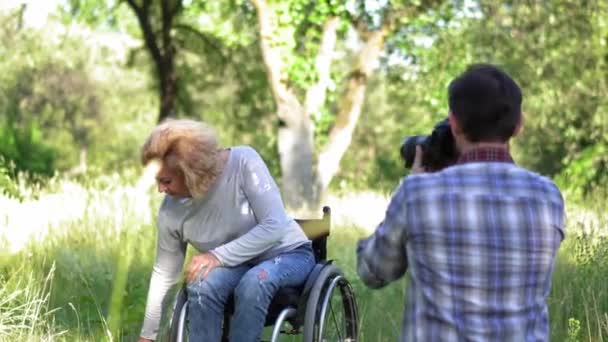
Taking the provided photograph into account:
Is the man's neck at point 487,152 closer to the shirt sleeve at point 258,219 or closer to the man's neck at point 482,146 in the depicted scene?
the man's neck at point 482,146

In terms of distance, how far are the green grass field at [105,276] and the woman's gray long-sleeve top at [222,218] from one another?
173mm

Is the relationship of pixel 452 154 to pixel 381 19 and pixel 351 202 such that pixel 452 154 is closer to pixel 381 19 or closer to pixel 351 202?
pixel 351 202

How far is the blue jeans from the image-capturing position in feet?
12.4

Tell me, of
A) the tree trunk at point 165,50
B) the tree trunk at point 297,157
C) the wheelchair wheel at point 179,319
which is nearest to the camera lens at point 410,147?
the wheelchair wheel at point 179,319

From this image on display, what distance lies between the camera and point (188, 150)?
380cm

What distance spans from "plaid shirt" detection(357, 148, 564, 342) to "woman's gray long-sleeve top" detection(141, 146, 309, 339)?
5.08ft

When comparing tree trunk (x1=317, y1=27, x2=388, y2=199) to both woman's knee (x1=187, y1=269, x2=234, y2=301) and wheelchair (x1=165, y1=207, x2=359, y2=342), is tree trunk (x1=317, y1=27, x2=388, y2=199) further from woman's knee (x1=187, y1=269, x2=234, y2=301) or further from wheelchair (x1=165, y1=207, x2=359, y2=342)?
woman's knee (x1=187, y1=269, x2=234, y2=301)

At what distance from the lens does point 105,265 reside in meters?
6.45

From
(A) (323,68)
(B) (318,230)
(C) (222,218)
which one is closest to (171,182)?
(C) (222,218)

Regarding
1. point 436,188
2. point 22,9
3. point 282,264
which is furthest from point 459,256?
point 22,9

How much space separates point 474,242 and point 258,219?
1.68 m

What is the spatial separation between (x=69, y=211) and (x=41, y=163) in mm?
9089

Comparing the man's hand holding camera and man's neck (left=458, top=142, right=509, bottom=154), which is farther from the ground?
man's neck (left=458, top=142, right=509, bottom=154)

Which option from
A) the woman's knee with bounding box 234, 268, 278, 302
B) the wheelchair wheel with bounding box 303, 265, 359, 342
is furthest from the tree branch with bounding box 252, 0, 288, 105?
the woman's knee with bounding box 234, 268, 278, 302
